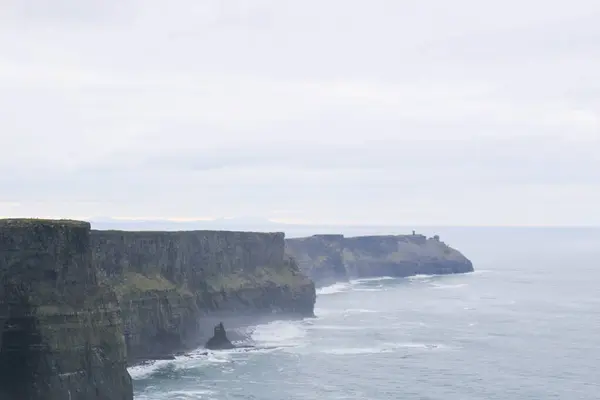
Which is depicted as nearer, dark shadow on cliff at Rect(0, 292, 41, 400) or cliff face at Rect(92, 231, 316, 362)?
dark shadow on cliff at Rect(0, 292, 41, 400)

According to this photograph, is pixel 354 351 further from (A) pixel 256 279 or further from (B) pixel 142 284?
(A) pixel 256 279

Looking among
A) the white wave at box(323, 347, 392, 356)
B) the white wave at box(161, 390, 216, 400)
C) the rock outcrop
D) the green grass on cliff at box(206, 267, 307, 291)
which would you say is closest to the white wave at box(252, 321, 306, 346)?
the rock outcrop

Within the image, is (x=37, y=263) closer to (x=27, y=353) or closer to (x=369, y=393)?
(x=27, y=353)

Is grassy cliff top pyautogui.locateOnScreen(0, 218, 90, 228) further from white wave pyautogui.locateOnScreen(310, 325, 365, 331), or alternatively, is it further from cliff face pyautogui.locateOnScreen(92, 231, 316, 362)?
white wave pyautogui.locateOnScreen(310, 325, 365, 331)

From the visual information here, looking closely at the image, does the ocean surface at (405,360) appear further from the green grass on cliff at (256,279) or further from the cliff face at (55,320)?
the cliff face at (55,320)

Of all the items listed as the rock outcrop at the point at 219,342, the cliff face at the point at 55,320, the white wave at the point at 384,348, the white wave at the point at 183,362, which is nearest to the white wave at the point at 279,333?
the rock outcrop at the point at 219,342

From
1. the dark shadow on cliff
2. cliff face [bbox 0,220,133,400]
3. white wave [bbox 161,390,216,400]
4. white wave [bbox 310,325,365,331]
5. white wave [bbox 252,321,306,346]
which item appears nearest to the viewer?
the dark shadow on cliff
